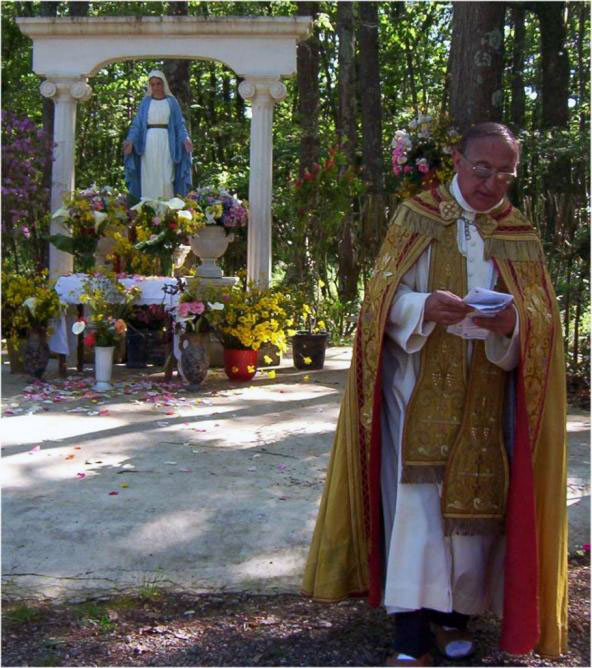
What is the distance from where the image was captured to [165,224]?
9258 millimetres

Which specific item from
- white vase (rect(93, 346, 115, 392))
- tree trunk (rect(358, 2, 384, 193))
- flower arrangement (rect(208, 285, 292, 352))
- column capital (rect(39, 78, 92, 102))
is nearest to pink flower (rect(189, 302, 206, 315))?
flower arrangement (rect(208, 285, 292, 352))

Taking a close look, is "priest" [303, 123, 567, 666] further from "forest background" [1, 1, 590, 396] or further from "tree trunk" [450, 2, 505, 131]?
"forest background" [1, 1, 590, 396]

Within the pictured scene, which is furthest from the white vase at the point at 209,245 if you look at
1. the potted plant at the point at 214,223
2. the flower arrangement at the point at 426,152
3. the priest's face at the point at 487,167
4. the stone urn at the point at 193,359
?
the priest's face at the point at 487,167

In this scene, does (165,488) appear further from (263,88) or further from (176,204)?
(263,88)

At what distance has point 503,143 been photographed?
312 cm

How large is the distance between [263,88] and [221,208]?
182cm

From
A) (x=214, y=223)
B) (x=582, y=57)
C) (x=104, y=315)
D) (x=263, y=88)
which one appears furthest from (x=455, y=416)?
(x=582, y=57)

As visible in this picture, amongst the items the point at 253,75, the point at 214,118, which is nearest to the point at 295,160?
the point at 214,118

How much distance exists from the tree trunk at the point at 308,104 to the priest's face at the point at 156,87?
5259 mm

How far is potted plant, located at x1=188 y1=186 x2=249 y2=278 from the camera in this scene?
9.66 meters

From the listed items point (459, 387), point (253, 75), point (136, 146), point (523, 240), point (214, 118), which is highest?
point (214, 118)

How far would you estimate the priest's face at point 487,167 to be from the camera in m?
3.12

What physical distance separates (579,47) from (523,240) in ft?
71.0

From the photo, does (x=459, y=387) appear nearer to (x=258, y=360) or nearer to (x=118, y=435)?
(x=118, y=435)
